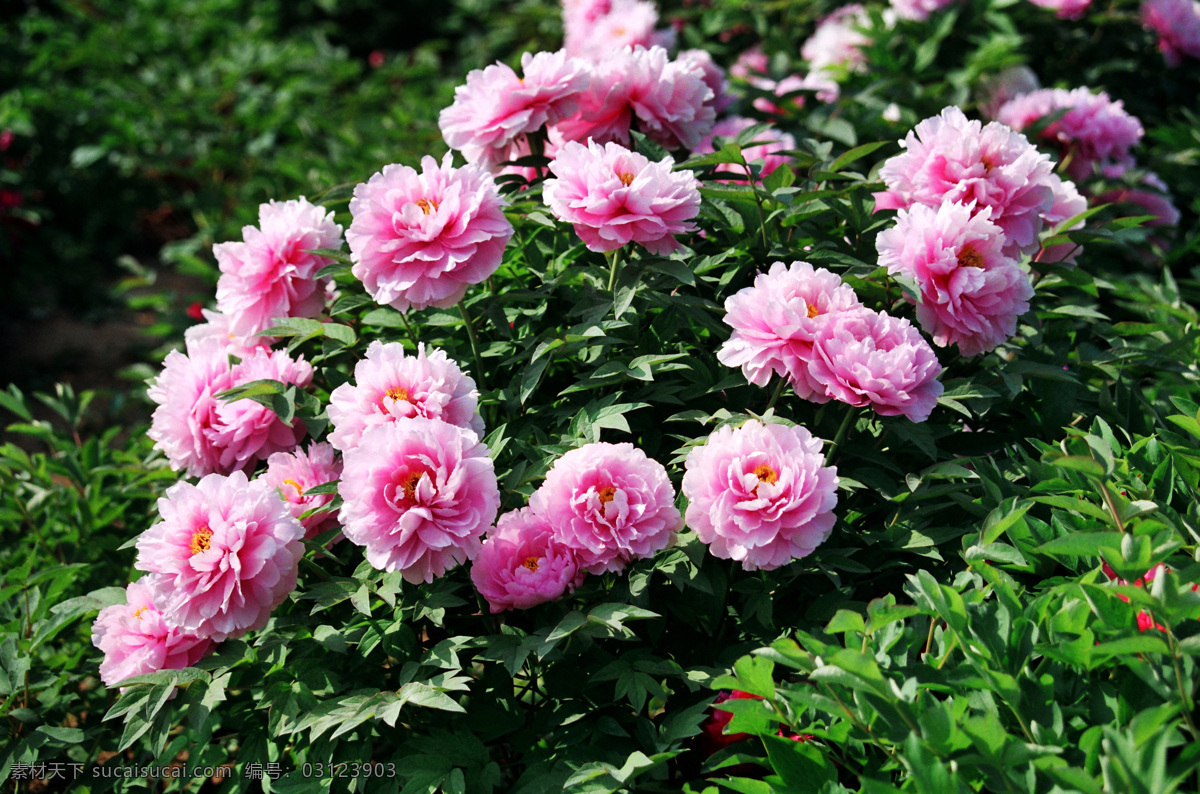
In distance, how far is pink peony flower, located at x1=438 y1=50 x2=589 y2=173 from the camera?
5.82 ft

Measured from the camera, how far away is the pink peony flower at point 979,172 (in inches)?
64.4

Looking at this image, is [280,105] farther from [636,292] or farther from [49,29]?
[636,292]

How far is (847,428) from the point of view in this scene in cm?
156

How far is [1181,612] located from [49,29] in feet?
17.9

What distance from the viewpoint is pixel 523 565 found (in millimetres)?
1435

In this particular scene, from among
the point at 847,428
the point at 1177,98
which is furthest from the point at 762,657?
the point at 1177,98

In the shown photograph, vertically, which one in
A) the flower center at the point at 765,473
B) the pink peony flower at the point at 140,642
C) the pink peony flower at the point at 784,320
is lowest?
the pink peony flower at the point at 140,642

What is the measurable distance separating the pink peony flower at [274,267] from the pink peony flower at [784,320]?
85cm

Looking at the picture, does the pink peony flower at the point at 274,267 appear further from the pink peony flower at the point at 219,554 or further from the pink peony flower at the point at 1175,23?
the pink peony flower at the point at 1175,23

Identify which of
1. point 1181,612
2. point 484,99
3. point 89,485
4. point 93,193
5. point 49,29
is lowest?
point 93,193

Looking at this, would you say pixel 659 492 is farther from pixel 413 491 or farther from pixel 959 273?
pixel 959 273

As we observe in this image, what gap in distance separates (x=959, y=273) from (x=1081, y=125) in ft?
4.33

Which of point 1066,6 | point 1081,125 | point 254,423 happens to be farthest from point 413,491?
point 1066,6

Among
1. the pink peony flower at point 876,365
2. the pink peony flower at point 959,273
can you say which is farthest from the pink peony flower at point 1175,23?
the pink peony flower at point 876,365
